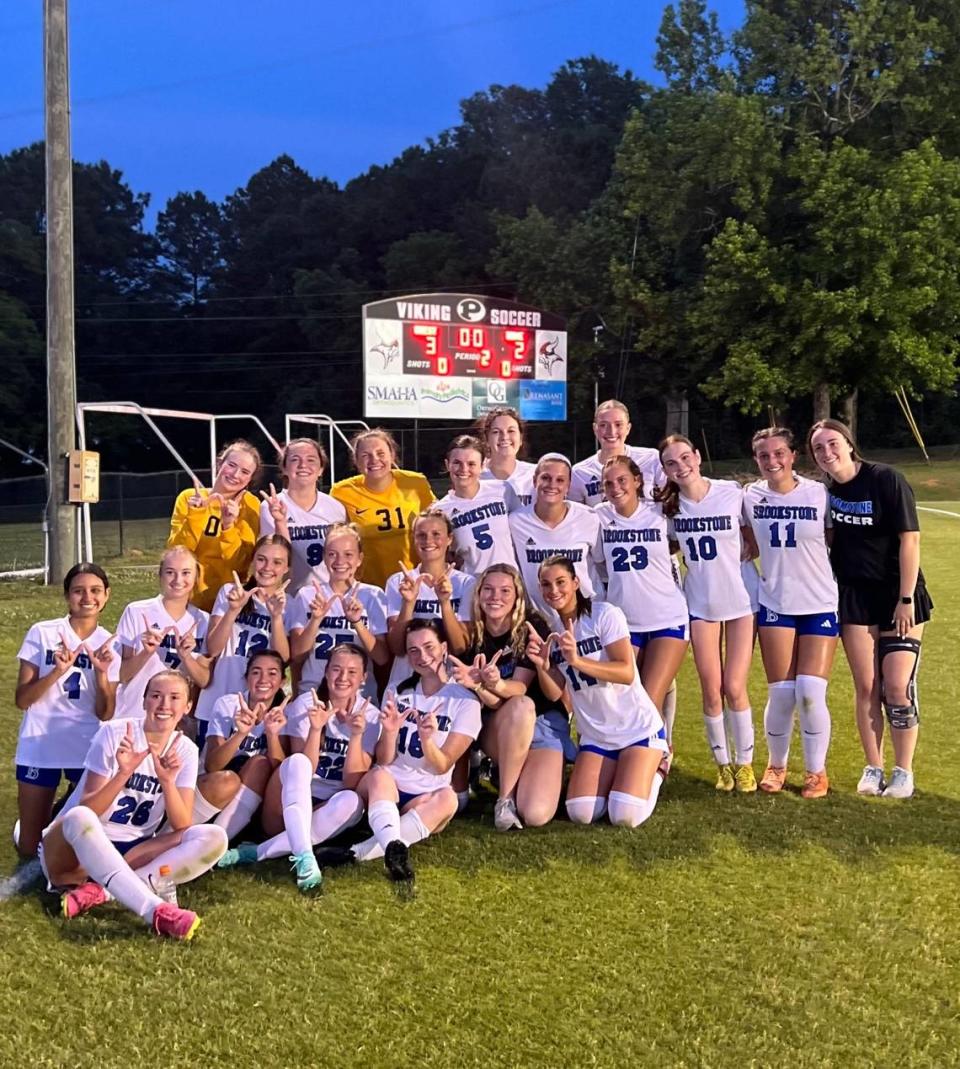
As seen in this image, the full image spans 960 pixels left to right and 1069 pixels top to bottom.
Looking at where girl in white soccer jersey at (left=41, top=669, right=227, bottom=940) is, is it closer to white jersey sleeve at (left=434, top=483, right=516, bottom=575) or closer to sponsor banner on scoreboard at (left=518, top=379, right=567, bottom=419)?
white jersey sleeve at (left=434, top=483, right=516, bottom=575)

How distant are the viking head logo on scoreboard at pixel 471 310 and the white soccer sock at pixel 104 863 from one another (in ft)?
49.8

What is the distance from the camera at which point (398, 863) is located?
3.53 metres

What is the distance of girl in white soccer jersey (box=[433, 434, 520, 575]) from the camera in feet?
15.5

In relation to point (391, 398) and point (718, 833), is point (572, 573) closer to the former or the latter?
point (718, 833)

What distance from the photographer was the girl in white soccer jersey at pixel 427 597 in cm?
421

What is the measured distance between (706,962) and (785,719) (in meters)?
1.81

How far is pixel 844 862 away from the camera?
3693mm

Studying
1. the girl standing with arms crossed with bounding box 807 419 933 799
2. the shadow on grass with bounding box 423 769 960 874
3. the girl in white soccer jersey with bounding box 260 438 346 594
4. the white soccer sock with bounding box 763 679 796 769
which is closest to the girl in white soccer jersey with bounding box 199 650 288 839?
the shadow on grass with bounding box 423 769 960 874

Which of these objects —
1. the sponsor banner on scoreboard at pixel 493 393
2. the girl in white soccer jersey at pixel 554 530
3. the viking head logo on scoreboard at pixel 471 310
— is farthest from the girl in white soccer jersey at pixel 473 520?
the viking head logo on scoreboard at pixel 471 310

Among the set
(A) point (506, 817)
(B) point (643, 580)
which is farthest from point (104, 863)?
(B) point (643, 580)

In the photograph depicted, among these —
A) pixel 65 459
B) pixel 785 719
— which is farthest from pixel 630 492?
pixel 65 459

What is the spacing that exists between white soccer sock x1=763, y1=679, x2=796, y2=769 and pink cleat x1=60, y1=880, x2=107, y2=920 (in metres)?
2.95

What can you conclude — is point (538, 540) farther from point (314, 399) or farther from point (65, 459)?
point (314, 399)

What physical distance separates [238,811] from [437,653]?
38.8 inches
